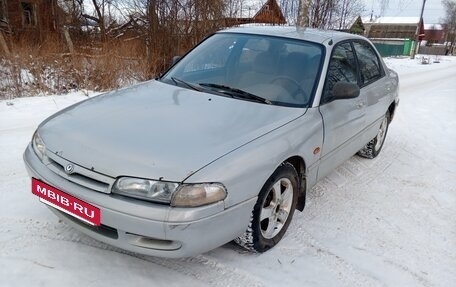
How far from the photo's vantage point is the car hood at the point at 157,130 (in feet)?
7.06

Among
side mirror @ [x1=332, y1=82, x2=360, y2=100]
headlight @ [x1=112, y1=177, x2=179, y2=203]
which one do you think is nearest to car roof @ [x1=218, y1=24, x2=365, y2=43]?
side mirror @ [x1=332, y1=82, x2=360, y2=100]

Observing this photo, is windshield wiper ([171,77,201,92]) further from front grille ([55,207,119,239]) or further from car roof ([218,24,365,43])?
front grille ([55,207,119,239])

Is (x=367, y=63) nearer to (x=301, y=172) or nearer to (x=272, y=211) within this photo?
(x=301, y=172)

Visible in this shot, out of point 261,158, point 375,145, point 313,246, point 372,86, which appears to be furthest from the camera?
point 375,145

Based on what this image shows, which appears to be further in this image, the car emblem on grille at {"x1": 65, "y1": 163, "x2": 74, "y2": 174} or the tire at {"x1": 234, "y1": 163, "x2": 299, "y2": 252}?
the tire at {"x1": 234, "y1": 163, "x2": 299, "y2": 252}

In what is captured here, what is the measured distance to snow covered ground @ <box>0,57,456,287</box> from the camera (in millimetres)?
2424

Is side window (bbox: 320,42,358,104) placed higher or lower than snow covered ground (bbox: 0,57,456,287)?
higher

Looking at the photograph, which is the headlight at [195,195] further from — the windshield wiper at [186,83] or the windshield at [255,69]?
the windshield wiper at [186,83]

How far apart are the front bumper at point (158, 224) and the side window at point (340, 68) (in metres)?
1.40

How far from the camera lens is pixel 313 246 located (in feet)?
9.50

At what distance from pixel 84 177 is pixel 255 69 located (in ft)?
5.83

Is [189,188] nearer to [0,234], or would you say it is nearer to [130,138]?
[130,138]

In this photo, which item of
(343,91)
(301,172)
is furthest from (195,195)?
(343,91)

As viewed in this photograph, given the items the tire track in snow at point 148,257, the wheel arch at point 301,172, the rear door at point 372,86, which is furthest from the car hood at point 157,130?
the rear door at point 372,86
